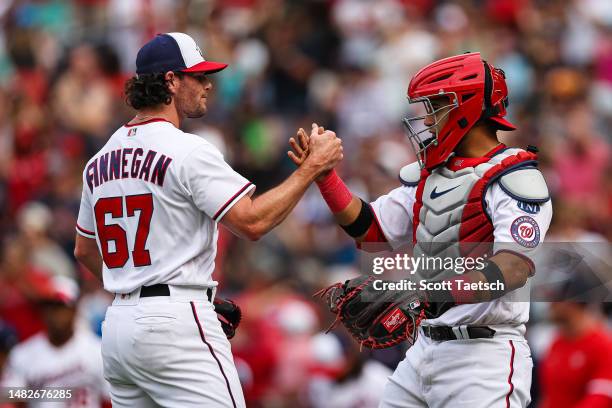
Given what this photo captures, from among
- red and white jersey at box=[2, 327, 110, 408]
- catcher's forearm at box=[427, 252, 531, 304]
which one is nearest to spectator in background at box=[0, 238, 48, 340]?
red and white jersey at box=[2, 327, 110, 408]

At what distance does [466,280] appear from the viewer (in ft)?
19.4

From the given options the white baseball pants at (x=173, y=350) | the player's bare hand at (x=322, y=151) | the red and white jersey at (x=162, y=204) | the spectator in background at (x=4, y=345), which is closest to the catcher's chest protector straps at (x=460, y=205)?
the player's bare hand at (x=322, y=151)

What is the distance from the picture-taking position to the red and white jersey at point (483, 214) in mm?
5973

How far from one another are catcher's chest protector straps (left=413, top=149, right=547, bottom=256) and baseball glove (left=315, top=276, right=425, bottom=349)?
0.29m

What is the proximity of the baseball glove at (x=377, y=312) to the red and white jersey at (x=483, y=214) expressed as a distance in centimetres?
13

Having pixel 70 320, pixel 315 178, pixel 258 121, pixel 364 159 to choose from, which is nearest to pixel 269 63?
pixel 258 121

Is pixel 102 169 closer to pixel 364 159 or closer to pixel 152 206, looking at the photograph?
pixel 152 206

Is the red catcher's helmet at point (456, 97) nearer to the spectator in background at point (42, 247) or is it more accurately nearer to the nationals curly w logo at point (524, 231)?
the nationals curly w logo at point (524, 231)

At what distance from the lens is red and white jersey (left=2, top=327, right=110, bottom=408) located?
30.0 ft

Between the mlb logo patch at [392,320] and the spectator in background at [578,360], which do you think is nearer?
the mlb logo patch at [392,320]

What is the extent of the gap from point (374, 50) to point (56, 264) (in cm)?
473

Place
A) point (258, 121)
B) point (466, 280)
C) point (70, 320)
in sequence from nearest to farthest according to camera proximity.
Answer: point (466, 280) < point (70, 320) < point (258, 121)

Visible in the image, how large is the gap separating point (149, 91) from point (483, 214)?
5.83 ft

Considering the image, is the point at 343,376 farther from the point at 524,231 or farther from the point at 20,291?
the point at 524,231
